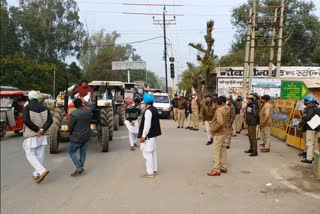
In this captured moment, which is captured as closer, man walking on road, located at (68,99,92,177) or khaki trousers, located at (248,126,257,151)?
man walking on road, located at (68,99,92,177)

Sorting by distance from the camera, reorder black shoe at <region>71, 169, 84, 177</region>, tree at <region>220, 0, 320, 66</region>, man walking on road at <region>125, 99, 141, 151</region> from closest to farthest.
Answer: black shoe at <region>71, 169, 84, 177</region>
man walking on road at <region>125, 99, 141, 151</region>
tree at <region>220, 0, 320, 66</region>

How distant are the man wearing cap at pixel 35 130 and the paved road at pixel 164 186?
341 millimetres

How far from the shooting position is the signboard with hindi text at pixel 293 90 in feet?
46.1

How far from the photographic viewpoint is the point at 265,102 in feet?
31.9

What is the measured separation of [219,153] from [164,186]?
65.3 inches

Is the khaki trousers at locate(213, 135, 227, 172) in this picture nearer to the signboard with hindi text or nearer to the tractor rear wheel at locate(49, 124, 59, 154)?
the tractor rear wheel at locate(49, 124, 59, 154)

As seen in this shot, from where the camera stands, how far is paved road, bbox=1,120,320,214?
5059 millimetres

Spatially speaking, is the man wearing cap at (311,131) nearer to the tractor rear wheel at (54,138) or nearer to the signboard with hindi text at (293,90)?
the signboard with hindi text at (293,90)

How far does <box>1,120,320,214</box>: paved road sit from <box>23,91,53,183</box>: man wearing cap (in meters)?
0.34

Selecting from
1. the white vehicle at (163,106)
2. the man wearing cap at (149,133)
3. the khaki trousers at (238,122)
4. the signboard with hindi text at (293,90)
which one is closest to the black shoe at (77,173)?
the man wearing cap at (149,133)

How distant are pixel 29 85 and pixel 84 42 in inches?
627

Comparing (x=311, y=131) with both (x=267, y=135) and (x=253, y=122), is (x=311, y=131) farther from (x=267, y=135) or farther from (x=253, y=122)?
(x=267, y=135)

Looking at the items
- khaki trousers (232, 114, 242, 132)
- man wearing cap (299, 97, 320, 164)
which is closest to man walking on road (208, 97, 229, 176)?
man wearing cap (299, 97, 320, 164)

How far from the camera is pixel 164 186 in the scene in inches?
244
